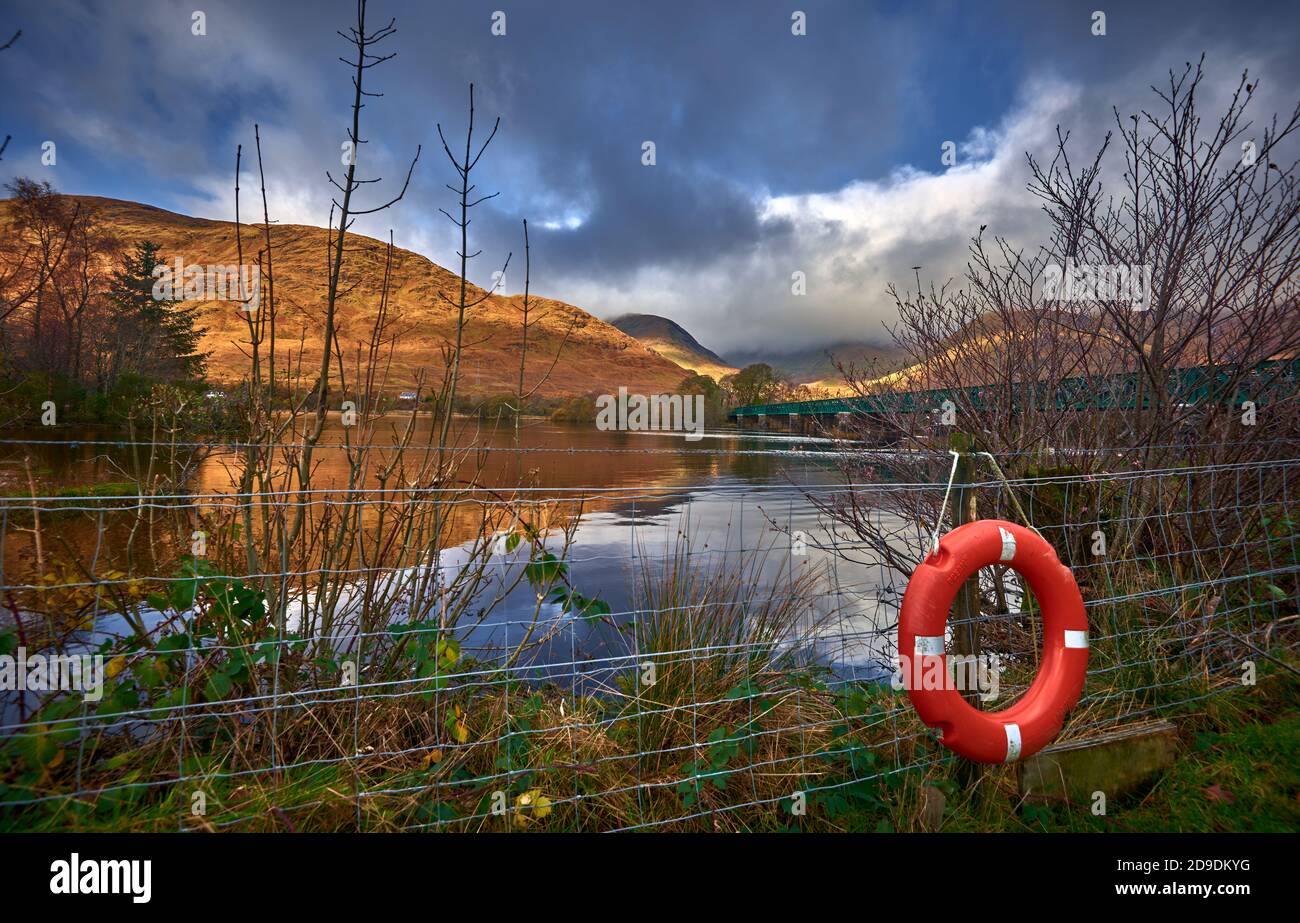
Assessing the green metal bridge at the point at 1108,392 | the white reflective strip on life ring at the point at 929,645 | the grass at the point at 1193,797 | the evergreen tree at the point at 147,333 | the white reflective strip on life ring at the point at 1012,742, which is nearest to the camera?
the white reflective strip on life ring at the point at 929,645

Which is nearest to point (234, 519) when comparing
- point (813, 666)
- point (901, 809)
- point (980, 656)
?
point (813, 666)

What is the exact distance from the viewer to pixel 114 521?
663cm

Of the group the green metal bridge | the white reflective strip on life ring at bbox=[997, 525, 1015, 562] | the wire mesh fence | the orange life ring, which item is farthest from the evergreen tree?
the white reflective strip on life ring at bbox=[997, 525, 1015, 562]

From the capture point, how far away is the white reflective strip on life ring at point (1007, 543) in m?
1.89

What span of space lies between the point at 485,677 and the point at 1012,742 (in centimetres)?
209

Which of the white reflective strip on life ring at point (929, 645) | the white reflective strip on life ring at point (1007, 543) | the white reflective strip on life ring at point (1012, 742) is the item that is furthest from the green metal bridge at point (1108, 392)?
the white reflective strip on life ring at point (929, 645)

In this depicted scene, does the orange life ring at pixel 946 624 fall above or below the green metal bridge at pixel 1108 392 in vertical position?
below

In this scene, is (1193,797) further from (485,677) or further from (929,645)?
(485,677)

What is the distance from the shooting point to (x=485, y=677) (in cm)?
268

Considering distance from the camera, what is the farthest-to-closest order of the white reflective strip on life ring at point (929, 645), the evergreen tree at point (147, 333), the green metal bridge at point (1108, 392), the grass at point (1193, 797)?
the evergreen tree at point (147, 333), the green metal bridge at point (1108, 392), the grass at point (1193, 797), the white reflective strip on life ring at point (929, 645)

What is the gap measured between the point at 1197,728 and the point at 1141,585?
2.59ft

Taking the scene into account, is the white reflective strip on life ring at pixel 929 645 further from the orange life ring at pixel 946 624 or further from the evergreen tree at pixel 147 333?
the evergreen tree at pixel 147 333

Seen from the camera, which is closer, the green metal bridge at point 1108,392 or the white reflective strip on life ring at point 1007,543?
the white reflective strip on life ring at point 1007,543

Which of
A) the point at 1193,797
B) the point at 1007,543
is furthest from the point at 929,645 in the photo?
the point at 1193,797
